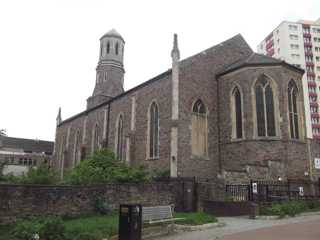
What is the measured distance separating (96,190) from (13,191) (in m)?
3.91

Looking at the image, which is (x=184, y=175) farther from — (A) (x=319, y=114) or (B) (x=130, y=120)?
(A) (x=319, y=114)

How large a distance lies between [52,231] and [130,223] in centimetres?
234

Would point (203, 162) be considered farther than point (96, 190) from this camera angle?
Yes

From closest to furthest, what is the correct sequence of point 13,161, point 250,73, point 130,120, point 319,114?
point 250,73 → point 130,120 → point 13,161 → point 319,114

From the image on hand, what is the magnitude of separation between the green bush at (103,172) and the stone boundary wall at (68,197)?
2001 millimetres

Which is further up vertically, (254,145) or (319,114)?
(319,114)

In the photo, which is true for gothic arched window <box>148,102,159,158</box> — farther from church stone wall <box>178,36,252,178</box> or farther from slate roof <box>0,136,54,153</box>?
slate roof <box>0,136,54,153</box>

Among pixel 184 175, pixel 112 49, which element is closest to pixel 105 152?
pixel 184 175

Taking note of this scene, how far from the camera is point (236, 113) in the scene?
24312 mm

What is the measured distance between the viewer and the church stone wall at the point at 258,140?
72.2ft

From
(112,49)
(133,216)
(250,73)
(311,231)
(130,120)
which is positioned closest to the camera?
(133,216)

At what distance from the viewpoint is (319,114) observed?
70875 mm

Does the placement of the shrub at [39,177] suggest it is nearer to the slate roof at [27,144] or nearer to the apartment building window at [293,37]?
the slate roof at [27,144]

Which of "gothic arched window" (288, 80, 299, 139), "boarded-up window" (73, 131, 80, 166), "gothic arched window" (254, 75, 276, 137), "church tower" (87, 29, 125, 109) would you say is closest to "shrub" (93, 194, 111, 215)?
"gothic arched window" (254, 75, 276, 137)
